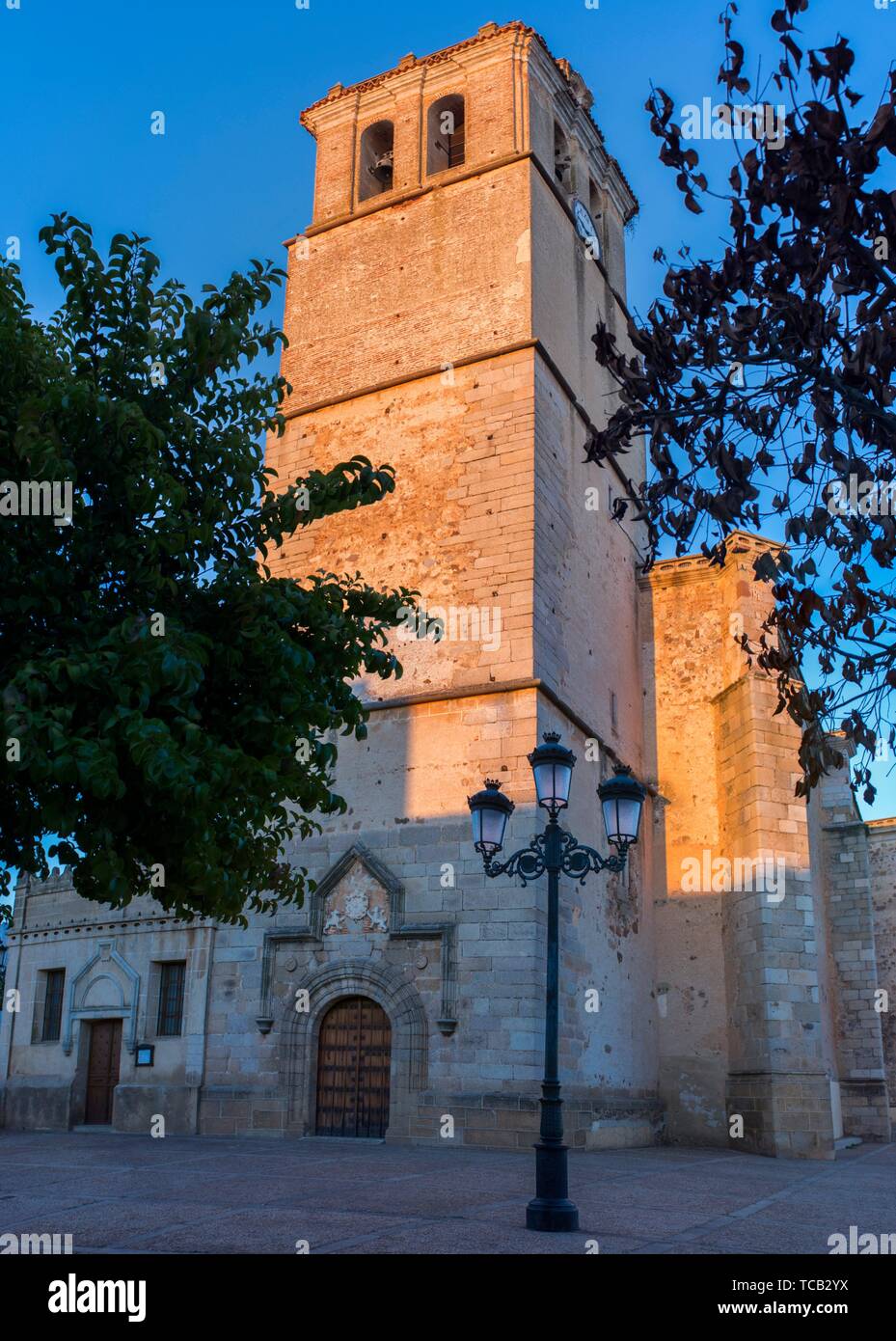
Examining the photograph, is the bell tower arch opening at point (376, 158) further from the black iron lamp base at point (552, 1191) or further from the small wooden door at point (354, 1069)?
the black iron lamp base at point (552, 1191)

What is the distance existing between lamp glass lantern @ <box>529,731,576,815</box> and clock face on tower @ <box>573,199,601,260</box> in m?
14.7

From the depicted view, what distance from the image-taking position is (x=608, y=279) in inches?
869

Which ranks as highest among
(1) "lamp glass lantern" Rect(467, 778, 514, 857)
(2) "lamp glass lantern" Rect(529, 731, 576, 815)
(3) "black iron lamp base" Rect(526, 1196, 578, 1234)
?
(2) "lamp glass lantern" Rect(529, 731, 576, 815)

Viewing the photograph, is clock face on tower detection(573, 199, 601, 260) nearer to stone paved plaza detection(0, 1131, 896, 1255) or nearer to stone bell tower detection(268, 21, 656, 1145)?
stone bell tower detection(268, 21, 656, 1145)

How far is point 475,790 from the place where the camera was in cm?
1477

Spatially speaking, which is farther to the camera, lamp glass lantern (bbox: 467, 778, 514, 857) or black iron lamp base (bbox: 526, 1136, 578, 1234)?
lamp glass lantern (bbox: 467, 778, 514, 857)

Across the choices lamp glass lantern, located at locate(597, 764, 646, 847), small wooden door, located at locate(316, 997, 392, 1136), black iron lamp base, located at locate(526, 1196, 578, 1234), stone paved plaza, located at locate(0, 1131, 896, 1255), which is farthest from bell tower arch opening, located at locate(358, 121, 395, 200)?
black iron lamp base, located at locate(526, 1196, 578, 1234)

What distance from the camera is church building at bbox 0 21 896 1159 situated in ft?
48.3

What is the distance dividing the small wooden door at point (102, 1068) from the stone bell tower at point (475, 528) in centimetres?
403

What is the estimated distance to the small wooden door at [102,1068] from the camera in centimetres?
1781

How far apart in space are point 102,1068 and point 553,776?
497 inches

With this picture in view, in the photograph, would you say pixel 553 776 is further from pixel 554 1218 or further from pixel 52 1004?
pixel 52 1004
